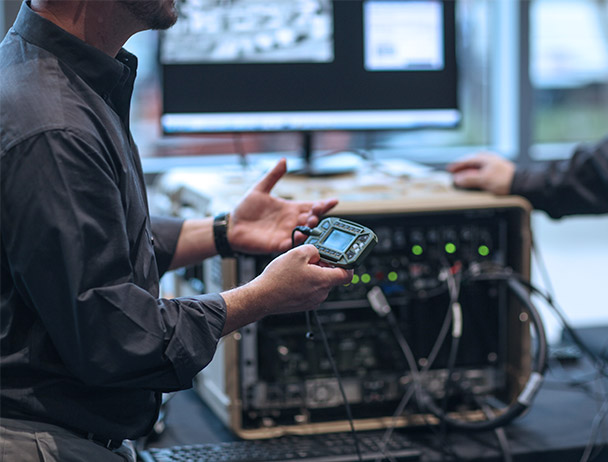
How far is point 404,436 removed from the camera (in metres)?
1.54

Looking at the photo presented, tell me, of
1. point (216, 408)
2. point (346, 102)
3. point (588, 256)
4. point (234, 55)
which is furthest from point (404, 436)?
point (588, 256)

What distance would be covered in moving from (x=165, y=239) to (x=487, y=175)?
2.22ft

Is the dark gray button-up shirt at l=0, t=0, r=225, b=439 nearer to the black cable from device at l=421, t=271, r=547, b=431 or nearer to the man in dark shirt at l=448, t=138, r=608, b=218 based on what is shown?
the black cable from device at l=421, t=271, r=547, b=431

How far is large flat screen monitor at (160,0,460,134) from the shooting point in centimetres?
191

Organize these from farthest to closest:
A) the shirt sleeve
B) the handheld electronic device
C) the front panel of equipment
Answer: the front panel of equipment < the handheld electronic device < the shirt sleeve

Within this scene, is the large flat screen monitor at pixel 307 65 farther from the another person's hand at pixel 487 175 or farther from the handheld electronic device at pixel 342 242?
the handheld electronic device at pixel 342 242

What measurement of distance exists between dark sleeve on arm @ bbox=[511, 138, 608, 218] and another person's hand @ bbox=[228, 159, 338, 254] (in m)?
0.56

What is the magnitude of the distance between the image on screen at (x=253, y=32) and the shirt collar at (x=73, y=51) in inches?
31.5

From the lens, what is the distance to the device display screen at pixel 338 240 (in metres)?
1.22

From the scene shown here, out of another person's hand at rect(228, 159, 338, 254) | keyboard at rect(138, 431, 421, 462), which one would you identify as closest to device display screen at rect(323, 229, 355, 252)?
another person's hand at rect(228, 159, 338, 254)

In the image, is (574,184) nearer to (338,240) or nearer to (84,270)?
(338,240)

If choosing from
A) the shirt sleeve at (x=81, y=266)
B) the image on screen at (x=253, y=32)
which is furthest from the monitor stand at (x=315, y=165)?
the shirt sleeve at (x=81, y=266)

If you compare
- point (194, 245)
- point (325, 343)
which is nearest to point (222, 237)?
point (194, 245)

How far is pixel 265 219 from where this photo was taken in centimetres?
149
